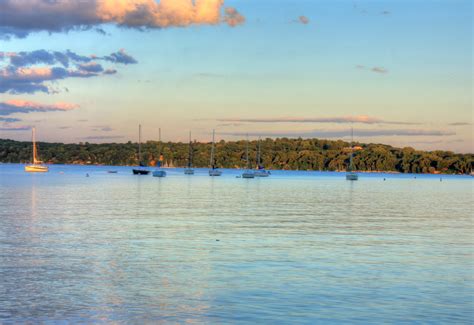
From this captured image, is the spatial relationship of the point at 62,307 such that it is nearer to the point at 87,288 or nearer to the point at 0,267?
the point at 87,288

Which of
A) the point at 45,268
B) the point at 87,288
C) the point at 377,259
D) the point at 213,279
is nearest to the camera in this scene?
the point at 87,288

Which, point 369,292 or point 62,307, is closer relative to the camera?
point 62,307

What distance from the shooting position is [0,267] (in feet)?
91.8

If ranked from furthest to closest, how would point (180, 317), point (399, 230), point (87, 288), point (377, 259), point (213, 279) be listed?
point (399, 230), point (377, 259), point (213, 279), point (87, 288), point (180, 317)

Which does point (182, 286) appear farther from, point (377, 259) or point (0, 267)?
point (377, 259)

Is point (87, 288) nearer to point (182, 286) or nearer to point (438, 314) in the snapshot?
point (182, 286)

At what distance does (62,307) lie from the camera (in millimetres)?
21047

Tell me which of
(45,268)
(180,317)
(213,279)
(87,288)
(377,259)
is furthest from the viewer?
(377,259)

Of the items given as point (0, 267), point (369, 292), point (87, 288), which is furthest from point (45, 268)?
point (369, 292)

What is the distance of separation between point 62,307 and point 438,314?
1189cm

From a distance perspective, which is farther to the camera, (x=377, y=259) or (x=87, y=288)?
(x=377, y=259)

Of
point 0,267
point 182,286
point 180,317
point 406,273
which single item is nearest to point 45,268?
point 0,267

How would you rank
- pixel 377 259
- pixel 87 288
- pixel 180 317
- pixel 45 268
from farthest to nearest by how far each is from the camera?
pixel 377 259 → pixel 45 268 → pixel 87 288 → pixel 180 317

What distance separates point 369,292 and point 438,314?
342 centimetres
